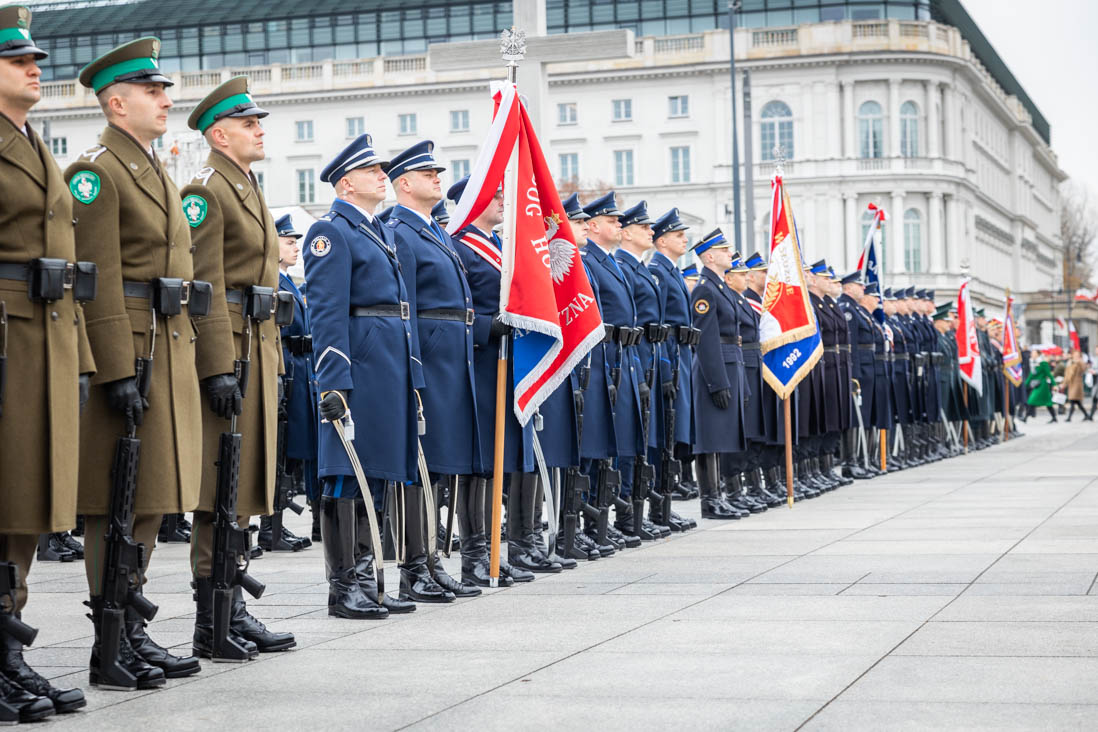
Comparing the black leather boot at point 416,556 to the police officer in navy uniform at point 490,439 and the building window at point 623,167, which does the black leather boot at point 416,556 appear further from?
the building window at point 623,167

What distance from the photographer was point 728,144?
75.4m

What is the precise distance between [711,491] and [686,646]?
22.6 feet

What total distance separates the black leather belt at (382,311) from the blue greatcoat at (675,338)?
396 cm

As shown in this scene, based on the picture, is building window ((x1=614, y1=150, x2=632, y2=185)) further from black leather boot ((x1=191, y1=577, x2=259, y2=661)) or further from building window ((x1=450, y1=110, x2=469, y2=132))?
black leather boot ((x1=191, y1=577, x2=259, y2=661))

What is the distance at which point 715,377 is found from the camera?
13.0 m

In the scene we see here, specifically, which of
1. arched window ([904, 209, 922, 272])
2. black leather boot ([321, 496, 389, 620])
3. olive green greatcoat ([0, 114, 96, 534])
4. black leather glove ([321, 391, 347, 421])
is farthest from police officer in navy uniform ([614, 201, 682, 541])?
arched window ([904, 209, 922, 272])

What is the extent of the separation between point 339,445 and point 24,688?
2461 mm

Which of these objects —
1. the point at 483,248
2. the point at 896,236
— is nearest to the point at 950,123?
the point at 896,236

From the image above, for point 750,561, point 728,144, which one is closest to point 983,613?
point 750,561

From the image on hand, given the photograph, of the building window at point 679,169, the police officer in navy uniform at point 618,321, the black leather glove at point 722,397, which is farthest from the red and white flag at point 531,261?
the building window at point 679,169

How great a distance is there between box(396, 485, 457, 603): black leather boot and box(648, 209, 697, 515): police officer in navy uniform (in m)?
3.69

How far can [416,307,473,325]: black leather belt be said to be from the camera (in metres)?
8.40

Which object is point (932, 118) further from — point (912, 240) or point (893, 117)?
point (912, 240)

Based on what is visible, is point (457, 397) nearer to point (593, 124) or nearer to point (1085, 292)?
point (593, 124)
